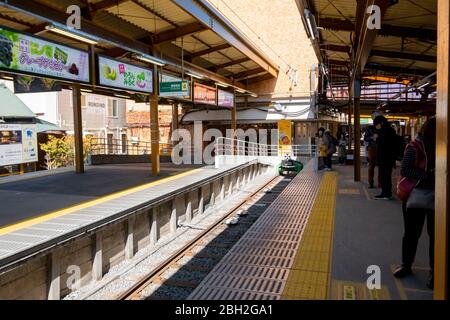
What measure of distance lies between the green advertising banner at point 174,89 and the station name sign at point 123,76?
460 mm

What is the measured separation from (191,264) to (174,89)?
6.19 metres

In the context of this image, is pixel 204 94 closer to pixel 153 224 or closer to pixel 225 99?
pixel 225 99

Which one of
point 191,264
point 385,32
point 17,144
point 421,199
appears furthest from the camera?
point 17,144

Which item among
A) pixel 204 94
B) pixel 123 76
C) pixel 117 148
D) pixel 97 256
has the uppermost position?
pixel 204 94

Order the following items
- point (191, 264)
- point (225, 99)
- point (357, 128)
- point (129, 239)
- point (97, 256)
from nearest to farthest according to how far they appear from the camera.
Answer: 1. point (97, 256)
2. point (191, 264)
3. point (129, 239)
4. point (357, 128)
5. point (225, 99)

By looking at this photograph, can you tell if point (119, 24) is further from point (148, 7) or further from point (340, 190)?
point (340, 190)

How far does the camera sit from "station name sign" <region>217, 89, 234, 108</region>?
17.3 metres

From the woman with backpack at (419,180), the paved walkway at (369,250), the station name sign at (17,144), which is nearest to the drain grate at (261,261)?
the paved walkway at (369,250)

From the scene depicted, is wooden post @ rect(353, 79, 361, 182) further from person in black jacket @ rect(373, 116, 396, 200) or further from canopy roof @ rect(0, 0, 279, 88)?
canopy roof @ rect(0, 0, 279, 88)

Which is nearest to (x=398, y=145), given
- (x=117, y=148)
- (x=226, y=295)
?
(x=226, y=295)

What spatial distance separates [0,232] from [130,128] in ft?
72.2

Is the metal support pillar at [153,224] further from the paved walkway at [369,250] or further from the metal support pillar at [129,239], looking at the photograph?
the paved walkway at [369,250]

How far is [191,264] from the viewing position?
6.44m

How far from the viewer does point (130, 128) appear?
26.7m
